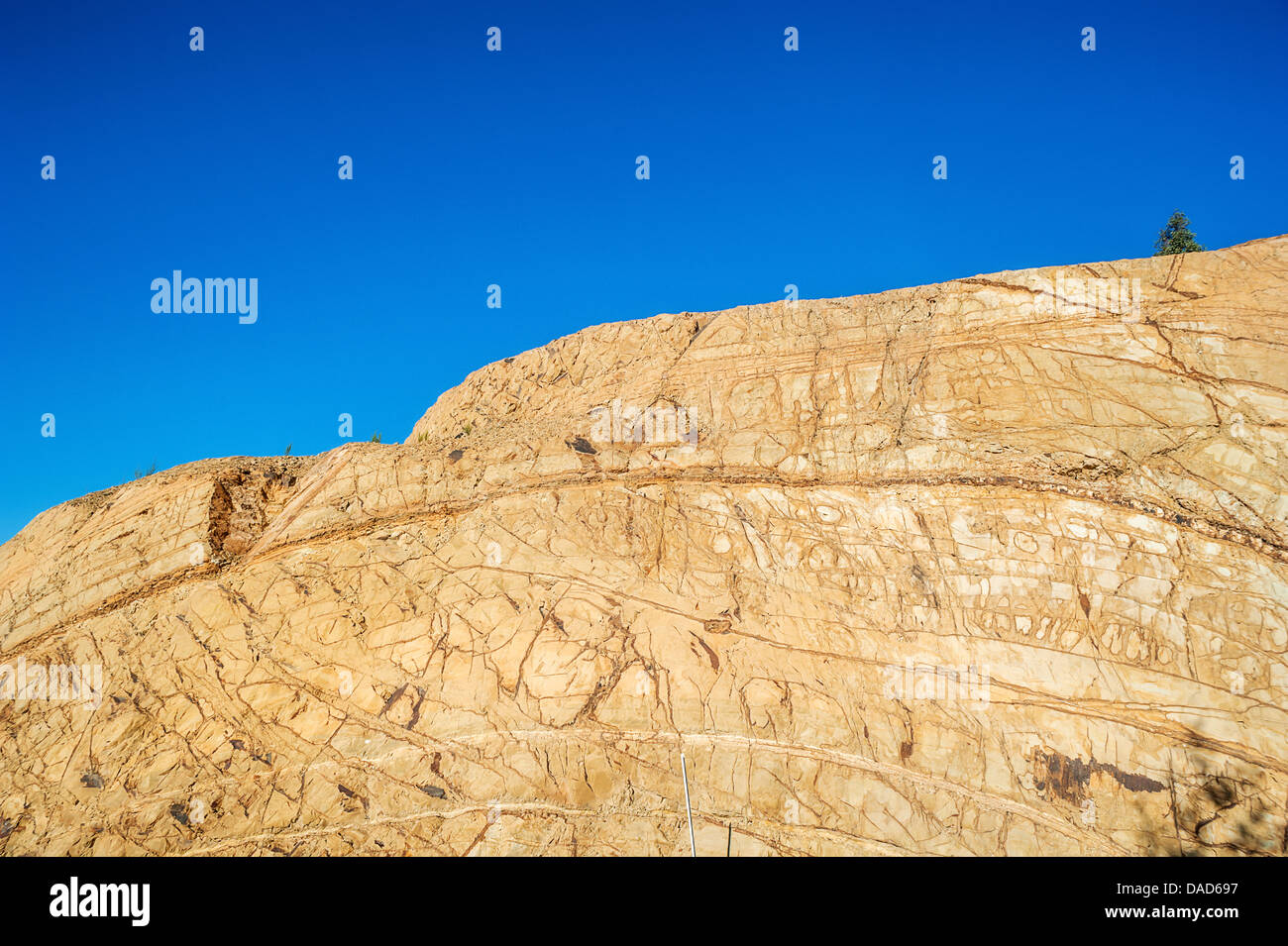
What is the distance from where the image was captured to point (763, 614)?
13414 millimetres

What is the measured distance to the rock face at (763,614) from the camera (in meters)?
11.4

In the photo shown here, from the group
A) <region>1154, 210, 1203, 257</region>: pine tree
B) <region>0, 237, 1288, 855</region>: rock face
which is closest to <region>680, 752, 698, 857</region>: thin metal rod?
<region>0, 237, 1288, 855</region>: rock face

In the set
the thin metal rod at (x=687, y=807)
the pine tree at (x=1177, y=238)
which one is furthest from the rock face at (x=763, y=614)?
the pine tree at (x=1177, y=238)

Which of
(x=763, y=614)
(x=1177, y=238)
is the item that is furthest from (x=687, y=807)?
(x=1177, y=238)

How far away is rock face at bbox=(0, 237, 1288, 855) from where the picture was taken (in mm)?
11430

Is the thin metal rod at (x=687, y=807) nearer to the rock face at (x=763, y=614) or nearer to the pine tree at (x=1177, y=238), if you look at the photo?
the rock face at (x=763, y=614)

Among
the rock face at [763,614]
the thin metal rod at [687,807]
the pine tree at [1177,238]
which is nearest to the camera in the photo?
the thin metal rod at [687,807]

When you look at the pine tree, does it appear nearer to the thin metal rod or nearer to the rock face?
the rock face

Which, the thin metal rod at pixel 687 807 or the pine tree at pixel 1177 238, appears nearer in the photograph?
the thin metal rod at pixel 687 807

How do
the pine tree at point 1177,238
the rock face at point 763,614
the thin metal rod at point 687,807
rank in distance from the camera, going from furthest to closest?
1. the pine tree at point 1177,238
2. the rock face at point 763,614
3. the thin metal rod at point 687,807

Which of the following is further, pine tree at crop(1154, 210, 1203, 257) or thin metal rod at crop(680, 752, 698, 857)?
pine tree at crop(1154, 210, 1203, 257)

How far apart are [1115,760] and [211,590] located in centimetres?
1581

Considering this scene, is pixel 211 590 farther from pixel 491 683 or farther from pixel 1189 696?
pixel 1189 696
